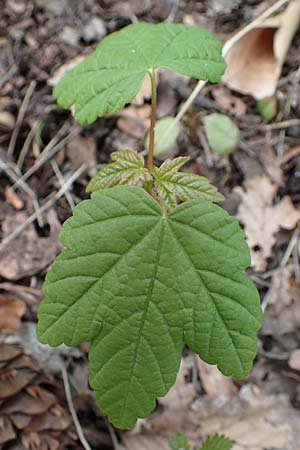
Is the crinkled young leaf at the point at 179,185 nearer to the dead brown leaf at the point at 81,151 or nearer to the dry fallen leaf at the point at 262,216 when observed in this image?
the dry fallen leaf at the point at 262,216

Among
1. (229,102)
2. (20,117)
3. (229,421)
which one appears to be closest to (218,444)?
(229,421)

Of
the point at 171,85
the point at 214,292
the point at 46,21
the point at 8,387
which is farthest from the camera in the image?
the point at 46,21

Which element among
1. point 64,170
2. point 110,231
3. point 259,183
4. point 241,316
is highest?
point 110,231

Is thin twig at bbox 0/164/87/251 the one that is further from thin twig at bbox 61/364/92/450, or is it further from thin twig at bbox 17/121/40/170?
thin twig at bbox 61/364/92/450

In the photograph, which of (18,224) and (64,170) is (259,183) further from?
(18,224)

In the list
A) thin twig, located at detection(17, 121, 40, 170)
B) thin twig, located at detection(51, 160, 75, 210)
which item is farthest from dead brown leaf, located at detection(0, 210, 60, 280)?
thin twig, located at detection(17, 121, 40, 170)

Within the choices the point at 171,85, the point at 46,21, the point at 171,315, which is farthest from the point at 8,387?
the point at 46,21
